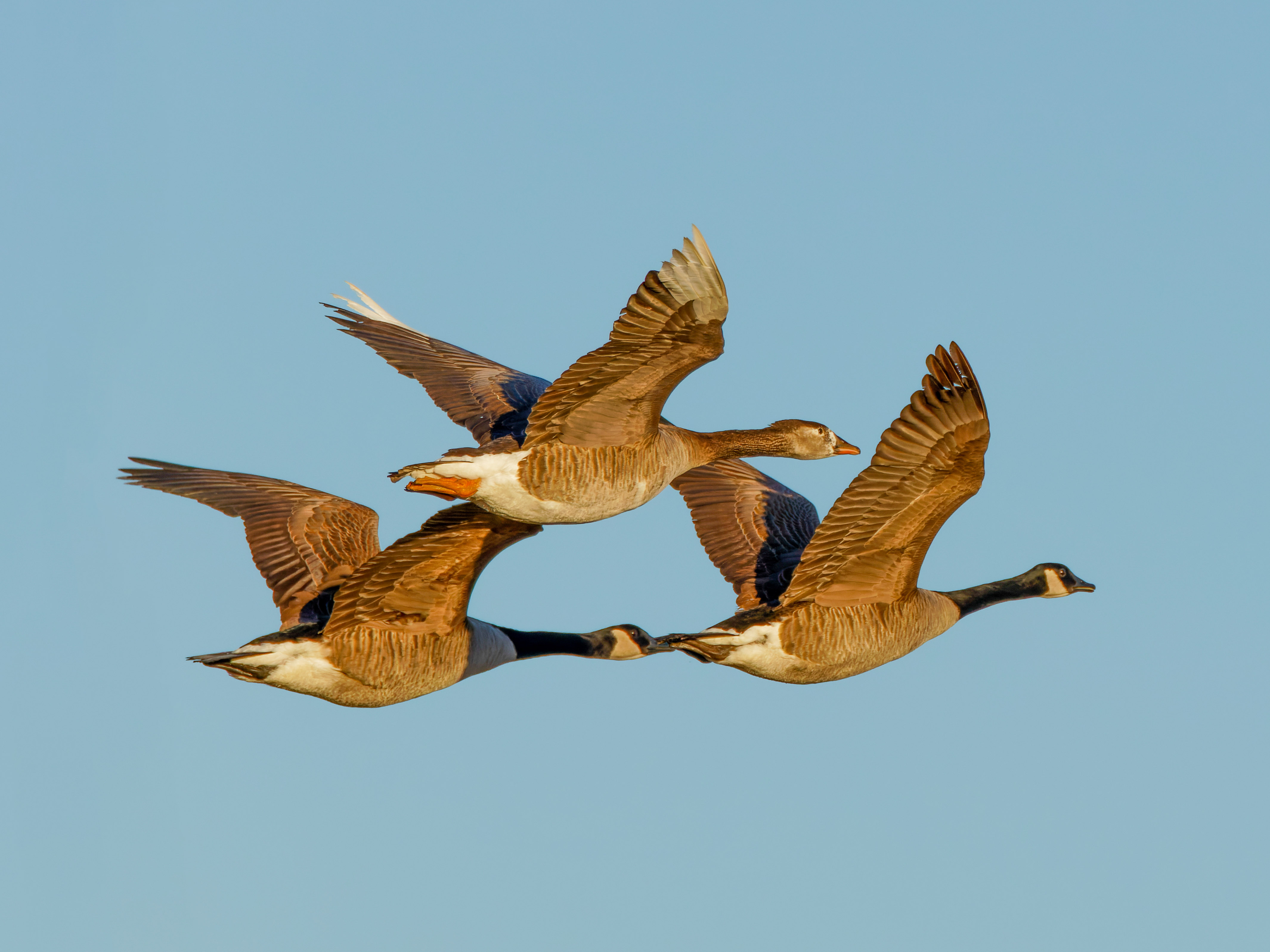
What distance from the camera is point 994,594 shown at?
1585cm

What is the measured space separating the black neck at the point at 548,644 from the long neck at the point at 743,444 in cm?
238

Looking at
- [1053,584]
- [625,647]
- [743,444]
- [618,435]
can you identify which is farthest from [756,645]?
[1053,584]

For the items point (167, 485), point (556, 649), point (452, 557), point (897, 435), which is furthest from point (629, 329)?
point (167, 485)

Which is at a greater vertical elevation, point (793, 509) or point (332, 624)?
point (793, 509)

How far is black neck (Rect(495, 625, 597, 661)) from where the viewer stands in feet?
50.9

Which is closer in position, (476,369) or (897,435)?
(897,435)

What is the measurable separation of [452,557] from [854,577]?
313cm

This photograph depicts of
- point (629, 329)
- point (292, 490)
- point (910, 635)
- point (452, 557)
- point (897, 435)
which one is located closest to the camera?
point (629, 329)

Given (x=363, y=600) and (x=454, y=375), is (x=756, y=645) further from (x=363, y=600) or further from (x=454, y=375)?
(x=454, y=375)

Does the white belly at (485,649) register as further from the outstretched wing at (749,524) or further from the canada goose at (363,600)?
the outstretched wing at (749,524)

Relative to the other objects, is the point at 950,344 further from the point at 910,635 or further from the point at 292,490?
the point at 292,490

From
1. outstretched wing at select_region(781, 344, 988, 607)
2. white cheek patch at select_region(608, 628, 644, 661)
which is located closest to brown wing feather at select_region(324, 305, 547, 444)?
white cheek patch at select_region(608, 628, 644, 661)

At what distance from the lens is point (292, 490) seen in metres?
15.8

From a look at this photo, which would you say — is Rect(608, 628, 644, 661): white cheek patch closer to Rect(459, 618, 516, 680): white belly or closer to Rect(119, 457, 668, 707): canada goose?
Rect(119, 457, 668, 707): canada goose
